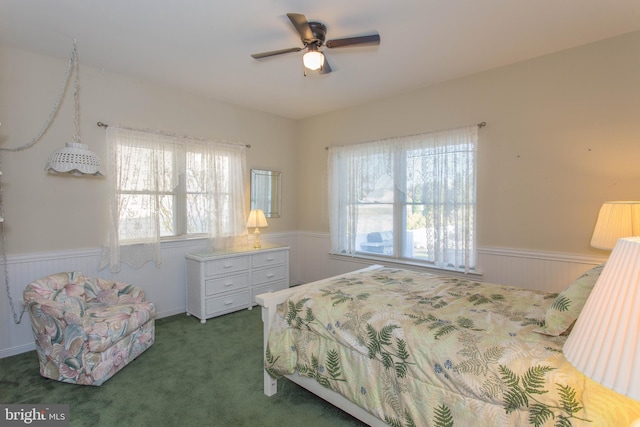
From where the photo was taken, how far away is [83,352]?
2293 mm

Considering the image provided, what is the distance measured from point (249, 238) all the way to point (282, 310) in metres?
2.42

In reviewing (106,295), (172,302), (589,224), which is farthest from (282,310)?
(589,224)

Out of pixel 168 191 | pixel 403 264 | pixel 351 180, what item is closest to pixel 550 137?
pixel 403 264

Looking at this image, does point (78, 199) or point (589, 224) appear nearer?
point (589, 224)

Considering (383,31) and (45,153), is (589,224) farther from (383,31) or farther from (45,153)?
(45,153)

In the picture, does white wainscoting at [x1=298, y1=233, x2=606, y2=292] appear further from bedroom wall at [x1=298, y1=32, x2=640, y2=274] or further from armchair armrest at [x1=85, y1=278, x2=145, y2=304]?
armchair armrest at [x1=85, y1=278, x2=145, y2=304]

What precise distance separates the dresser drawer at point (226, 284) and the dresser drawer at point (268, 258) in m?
0.19

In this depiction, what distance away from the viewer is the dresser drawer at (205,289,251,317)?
3640 mm

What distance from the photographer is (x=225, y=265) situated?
3.76 m

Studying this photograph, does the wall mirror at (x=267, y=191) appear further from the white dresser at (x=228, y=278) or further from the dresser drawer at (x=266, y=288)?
the dresser drawer at (x=266, y=288)

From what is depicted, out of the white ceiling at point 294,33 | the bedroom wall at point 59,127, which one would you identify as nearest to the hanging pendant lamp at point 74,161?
the white ceiling at point 294,33

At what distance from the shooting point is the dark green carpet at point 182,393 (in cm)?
201

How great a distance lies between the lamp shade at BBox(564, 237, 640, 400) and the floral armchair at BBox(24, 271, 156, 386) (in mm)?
2799

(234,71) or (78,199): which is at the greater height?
(234,71)
